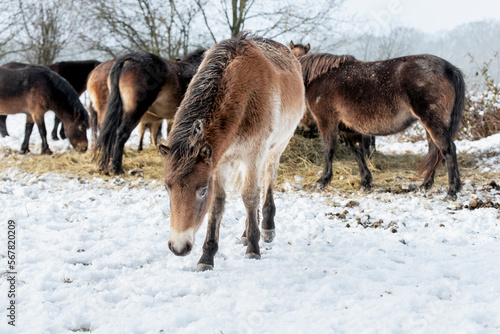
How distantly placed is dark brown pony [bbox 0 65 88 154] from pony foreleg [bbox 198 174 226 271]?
6767mm

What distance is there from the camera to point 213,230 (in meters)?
3.07

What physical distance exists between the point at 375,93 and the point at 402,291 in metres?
3.57

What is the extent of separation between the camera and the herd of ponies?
2.63m

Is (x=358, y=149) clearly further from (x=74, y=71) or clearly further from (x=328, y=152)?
(x=74, y=71)

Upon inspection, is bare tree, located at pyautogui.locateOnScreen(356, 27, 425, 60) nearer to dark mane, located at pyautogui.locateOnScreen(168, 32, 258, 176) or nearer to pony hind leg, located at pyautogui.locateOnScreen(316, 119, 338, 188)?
pony hind leg, located at pyautogui.locateOnScreen(316, 119, 338, 188)

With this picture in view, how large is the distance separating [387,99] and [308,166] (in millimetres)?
2177

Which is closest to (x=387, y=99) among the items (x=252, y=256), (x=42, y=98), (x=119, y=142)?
(x=252, y=256)

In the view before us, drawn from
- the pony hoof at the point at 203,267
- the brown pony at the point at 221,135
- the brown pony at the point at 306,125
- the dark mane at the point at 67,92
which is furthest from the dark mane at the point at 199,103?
the dark mane at the point at 67,92

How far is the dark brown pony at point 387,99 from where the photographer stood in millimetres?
5059

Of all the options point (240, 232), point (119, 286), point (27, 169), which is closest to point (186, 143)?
point (119, 286)

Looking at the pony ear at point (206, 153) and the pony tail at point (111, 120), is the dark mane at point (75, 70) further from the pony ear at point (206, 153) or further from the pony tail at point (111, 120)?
the pony ear at point (206, 153)

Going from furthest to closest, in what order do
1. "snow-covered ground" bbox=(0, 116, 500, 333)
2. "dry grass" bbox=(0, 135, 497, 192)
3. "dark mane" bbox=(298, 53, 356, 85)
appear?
1. "dry grass" bbox=(0, 135, 497, 192)
2. "dark mane" bbox=(298, 53, 356, 85)
3. "snow-covered ground" bbox=(0, 116, 500, 333)

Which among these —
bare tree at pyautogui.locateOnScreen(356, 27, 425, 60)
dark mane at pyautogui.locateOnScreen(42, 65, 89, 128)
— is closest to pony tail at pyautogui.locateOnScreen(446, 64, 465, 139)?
dark mane at pyautogui.locateOnScreen(42, 65, 89, 128)

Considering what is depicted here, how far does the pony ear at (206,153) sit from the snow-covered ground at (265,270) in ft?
2.76
